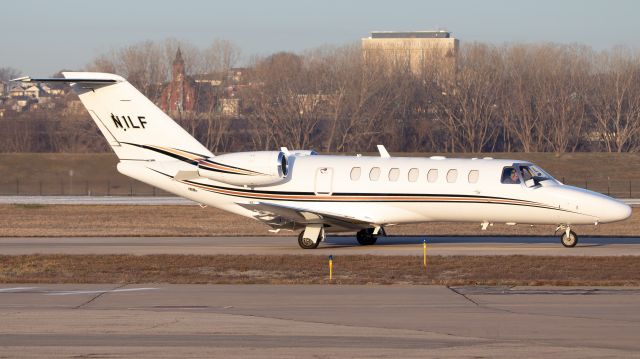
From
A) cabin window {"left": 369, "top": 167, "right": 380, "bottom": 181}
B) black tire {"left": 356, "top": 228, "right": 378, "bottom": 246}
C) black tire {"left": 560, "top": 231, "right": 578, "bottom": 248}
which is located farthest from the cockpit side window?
black tire {"left": 356, "top": 228, "right": 378, "bottom": 246}

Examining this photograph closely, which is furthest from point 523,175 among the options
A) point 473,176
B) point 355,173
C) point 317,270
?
point 317,270

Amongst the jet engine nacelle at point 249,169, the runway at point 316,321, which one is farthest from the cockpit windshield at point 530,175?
the runway at point 316,321

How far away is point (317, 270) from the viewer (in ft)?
78.7

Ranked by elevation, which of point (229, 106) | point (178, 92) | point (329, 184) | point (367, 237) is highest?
point (329, 184)

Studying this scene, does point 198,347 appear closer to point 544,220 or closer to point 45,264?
point 45,264

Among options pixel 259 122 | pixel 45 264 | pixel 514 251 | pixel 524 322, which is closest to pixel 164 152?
pixel 45 264

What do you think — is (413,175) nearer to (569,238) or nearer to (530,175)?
(530,175)

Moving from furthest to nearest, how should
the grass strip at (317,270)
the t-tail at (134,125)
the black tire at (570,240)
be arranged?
the t-tail at (134,125), the black tire at (570,240), the grass strip at (317,270)

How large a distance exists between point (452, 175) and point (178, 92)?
249 feet

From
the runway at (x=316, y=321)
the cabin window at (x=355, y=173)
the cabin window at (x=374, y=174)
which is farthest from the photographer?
the cabin window at (x=355, y=173)

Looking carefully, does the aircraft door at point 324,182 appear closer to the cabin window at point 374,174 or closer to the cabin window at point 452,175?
the cabin window at point 374,174

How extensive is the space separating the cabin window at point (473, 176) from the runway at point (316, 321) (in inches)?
344

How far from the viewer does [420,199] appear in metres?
29.2

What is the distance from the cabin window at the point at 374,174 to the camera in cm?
2959
